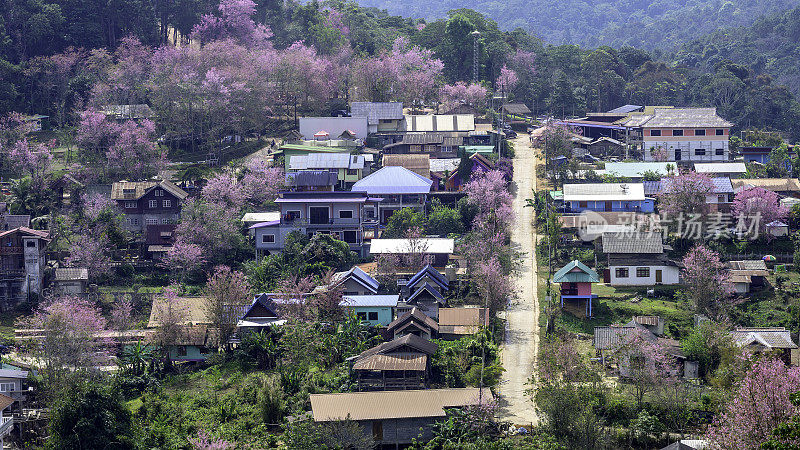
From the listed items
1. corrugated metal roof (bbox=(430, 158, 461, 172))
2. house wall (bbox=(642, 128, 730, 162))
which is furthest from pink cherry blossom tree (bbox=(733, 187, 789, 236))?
corrugated metal roof (bbox=(430, 158, 461, 172))

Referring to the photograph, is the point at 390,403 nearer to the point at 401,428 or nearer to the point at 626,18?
the point at 401,428

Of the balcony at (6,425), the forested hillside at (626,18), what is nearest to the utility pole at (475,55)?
the balcony at (6,425)

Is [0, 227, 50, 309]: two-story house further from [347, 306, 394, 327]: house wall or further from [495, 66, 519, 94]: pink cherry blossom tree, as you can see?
[495, 66, 519, 94]: pink cherry blossom tree

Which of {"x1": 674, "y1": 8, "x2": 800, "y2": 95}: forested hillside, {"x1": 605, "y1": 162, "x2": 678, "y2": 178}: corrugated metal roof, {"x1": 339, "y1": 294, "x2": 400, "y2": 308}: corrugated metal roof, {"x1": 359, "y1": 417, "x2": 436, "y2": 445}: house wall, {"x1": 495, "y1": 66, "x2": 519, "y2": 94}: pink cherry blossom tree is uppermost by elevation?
{"x1": 674, "y1": 8, "x2": 800, "y2": 95}: forested hillside

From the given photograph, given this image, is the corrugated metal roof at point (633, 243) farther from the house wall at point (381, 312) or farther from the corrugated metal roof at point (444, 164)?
the corrugated metal roof at point (444, 164)

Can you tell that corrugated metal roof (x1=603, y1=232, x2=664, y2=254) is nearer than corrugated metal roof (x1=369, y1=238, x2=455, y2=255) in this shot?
Yes

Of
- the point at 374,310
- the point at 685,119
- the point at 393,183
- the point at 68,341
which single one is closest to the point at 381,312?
the point at 374,310
